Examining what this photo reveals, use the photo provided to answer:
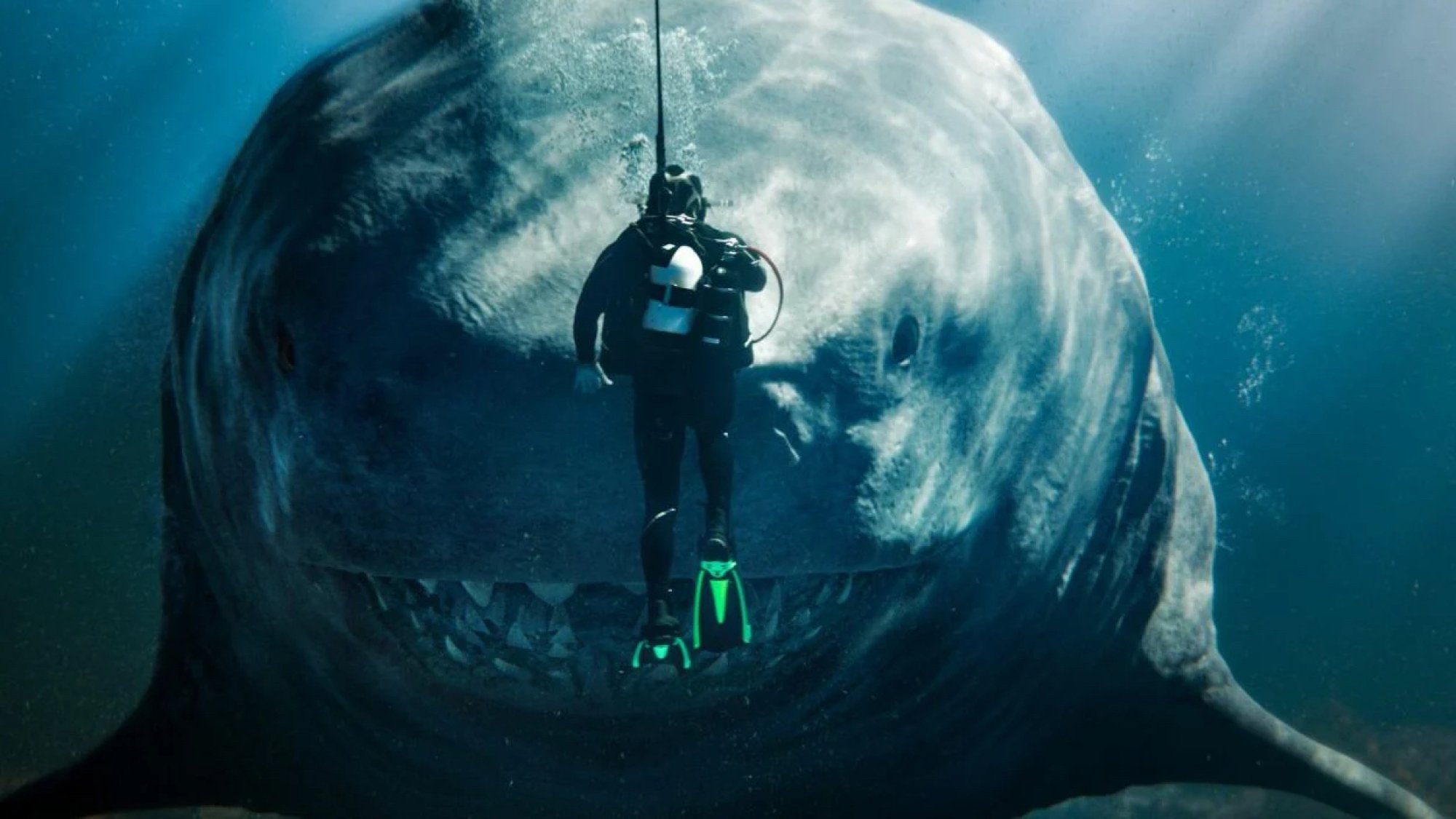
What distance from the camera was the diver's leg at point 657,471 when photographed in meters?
1.72

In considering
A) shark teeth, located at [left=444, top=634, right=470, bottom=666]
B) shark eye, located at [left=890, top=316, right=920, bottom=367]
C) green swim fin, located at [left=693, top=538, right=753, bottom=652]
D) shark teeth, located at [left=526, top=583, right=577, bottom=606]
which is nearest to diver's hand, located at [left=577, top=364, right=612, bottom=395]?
green swim fin, located at [left=693, top=538, right=753, bottom=652]

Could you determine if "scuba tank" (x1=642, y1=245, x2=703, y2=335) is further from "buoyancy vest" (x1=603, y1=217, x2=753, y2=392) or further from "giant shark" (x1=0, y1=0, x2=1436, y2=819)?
"giant shark" (x1=0, y1=0, x2=1436, y2=819)

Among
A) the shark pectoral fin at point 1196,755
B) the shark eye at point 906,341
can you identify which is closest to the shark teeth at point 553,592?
the shark eye at point 906,341

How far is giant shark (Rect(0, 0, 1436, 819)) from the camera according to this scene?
1792 mm

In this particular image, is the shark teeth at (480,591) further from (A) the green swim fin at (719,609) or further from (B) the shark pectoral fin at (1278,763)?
(B) the shark pectoral fin at (1278,763)

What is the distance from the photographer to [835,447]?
1.90 metres

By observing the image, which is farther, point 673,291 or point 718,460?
point 673,291

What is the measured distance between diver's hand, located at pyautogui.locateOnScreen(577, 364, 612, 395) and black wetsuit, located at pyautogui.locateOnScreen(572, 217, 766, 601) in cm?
1

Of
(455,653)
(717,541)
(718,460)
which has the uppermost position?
(718,460)

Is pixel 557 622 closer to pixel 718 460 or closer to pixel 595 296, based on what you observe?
pixel 718 460

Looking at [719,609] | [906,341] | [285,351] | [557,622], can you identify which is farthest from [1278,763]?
[285,351]

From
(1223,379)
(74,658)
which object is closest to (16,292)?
(74,658)

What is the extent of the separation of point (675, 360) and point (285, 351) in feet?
2.52

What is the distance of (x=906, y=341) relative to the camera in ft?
6.81
